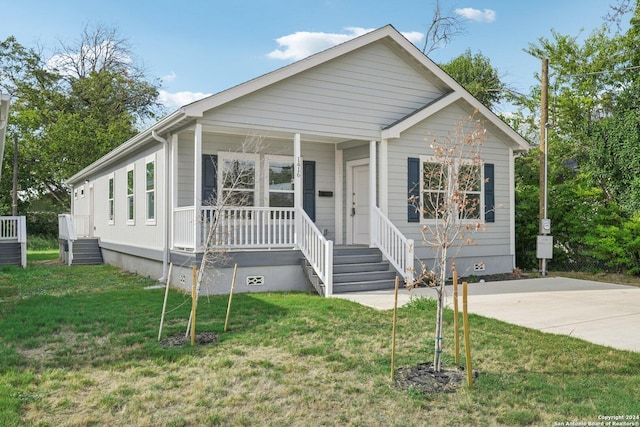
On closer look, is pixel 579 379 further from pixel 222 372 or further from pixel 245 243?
pixel 245 243

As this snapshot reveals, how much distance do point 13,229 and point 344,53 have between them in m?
12.1

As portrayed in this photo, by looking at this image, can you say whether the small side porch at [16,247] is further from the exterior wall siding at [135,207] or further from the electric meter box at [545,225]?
the electric meter box at [545,225]

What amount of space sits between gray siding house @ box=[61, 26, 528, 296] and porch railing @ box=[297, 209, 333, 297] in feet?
0.07

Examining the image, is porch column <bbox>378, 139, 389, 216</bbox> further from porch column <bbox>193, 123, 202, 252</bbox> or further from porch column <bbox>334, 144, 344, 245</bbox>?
porch column <bbox>193, 123, 202, 252</bbox>

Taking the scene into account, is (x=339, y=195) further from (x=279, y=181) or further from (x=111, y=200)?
(x=111, y=200)

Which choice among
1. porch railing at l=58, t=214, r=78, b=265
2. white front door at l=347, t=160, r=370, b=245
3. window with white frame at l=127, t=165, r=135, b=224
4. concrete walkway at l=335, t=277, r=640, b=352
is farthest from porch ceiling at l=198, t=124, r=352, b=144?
porch railing at l=58, t=214, r=78, b=265

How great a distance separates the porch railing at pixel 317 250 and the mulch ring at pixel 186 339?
3242 millimetres

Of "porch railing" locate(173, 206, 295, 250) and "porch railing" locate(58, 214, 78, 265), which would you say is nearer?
"porch railing" locate(173, 206, 295, 250)

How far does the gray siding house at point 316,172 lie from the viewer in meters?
9.43

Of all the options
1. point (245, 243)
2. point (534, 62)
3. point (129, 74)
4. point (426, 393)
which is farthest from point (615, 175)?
point (129, 74)

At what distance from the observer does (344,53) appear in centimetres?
1056

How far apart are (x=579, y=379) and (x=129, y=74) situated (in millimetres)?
34226

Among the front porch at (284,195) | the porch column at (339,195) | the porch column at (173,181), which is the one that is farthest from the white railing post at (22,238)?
the porch column at (339,195)

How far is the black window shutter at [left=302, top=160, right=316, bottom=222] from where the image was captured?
11.6 m
